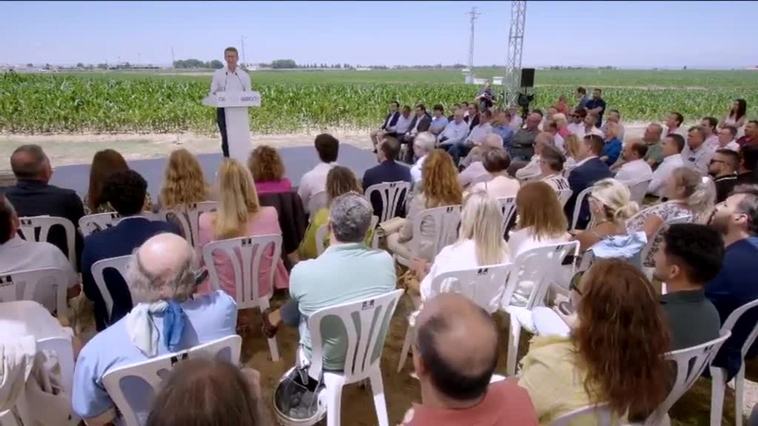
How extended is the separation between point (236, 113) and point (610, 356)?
620 cm

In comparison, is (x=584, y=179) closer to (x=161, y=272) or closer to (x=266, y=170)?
(x=266, y=170)

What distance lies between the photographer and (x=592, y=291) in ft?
5.19

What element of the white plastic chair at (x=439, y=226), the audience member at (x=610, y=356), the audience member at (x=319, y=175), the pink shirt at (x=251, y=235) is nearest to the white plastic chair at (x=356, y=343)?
the audience member at (x=610, y=356)

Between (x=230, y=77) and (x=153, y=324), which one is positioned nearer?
(x=153, y=324)

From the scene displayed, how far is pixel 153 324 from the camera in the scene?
1.67 metres

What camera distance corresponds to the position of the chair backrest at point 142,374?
152 centimetres

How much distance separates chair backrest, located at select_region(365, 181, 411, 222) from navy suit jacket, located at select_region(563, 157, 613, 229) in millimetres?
1622

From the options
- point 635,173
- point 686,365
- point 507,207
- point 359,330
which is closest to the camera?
point 686,365

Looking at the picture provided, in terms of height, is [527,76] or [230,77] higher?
[527,76]

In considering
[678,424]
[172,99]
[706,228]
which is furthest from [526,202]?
[172,99]

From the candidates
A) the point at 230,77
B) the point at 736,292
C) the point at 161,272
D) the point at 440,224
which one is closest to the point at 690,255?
the point at 736,292

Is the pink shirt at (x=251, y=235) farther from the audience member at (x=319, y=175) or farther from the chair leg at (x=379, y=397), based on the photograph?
the chair leg at (x=379, y=397)

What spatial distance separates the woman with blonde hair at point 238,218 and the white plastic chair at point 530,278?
4.65 feet

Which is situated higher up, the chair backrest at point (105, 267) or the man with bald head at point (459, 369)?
the man with bald head at point (459, 369)
